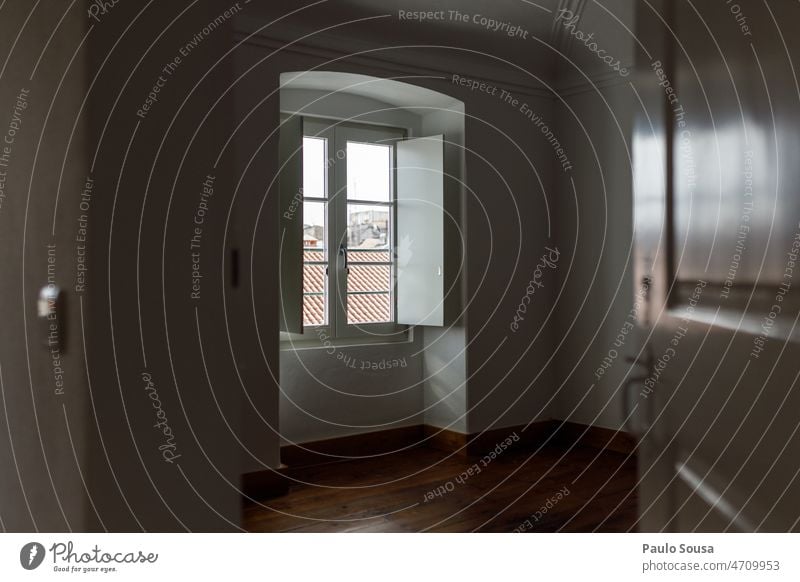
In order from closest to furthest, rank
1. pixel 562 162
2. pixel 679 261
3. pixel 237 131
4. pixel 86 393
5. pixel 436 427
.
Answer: pixel 86 393 < pixel 679 261 < pixel 237 131 < pixel 562 162 < pixel 436 427

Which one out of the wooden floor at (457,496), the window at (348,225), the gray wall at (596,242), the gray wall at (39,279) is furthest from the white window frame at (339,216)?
the gray wall at (39,279)

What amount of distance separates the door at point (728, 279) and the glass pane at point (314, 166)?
1111mm

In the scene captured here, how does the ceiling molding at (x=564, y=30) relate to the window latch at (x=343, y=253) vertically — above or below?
above

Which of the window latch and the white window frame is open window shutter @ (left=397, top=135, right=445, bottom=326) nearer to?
the white window frame

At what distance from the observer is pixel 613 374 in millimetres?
1860

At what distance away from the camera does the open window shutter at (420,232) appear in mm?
1896

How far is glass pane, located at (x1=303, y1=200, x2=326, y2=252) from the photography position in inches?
72.2

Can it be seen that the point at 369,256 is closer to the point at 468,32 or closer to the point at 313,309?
the point at 313,309

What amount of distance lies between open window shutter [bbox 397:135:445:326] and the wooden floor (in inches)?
17.6

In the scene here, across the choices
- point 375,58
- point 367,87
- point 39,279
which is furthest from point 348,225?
point 39,279

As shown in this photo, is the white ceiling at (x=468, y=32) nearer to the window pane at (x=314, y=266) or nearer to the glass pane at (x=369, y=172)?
the glass pane at (x=369, y=172)

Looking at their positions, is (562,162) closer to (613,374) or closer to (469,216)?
(469,216)
